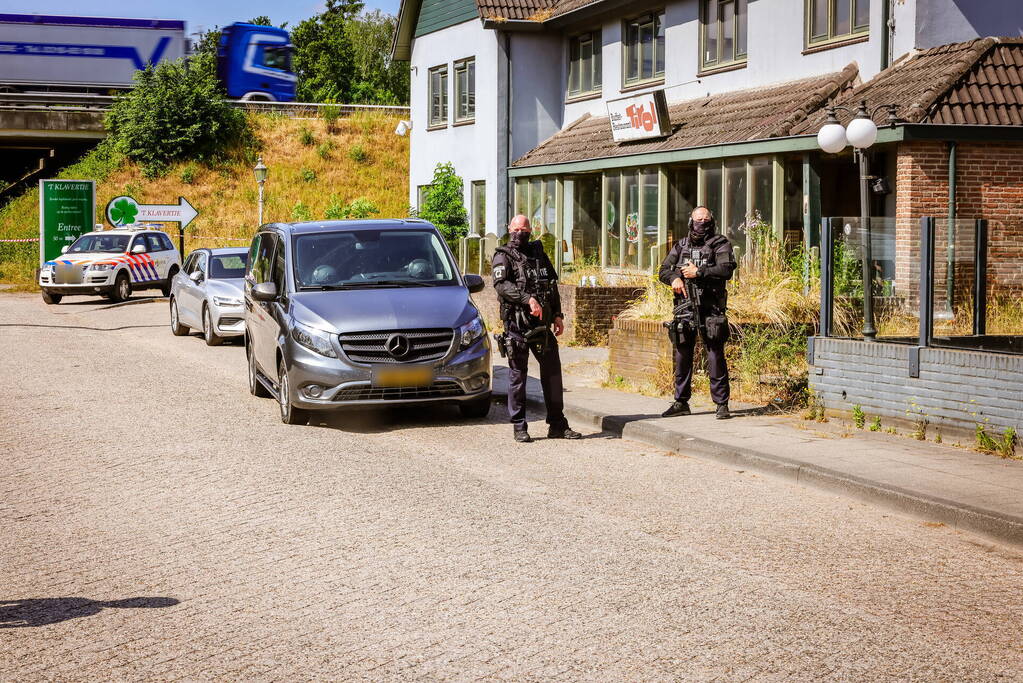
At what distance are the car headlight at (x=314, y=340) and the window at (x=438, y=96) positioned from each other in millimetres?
22679

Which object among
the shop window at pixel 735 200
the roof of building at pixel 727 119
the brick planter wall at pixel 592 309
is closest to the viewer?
the brick planter wall at pixel 592 309

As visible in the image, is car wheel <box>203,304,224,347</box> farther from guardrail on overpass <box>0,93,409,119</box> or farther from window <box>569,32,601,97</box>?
guardrail on overpass <box>0,93,409,119</box>

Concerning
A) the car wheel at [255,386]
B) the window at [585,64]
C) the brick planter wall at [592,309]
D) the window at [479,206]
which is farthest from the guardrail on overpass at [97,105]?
the car wheel at [255,386]

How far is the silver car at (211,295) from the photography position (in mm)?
20297

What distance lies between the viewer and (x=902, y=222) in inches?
497

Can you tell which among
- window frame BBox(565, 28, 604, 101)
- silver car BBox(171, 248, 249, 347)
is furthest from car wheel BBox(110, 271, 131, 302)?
window frame BBox(565, 28, 604, 101)

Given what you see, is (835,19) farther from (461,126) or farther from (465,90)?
(461,126)

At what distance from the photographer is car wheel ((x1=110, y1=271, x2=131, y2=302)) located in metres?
31.2

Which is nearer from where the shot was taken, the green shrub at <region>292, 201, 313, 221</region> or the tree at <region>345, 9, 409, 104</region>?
the green shrub at <region>292, 201, 313, 221</region>

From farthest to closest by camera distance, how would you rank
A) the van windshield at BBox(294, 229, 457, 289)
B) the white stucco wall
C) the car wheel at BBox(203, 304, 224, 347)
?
the white stucco wall, the car wheel at BBox(203, 304, 224, 347), the van windshield at BBox(294, 229, 457, 289)

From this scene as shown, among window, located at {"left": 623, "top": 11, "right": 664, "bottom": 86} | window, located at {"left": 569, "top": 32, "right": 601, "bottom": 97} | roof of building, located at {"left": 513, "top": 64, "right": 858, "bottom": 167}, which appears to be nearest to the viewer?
roof of building, located at {"left": 513, "top": 64, "right": 858, "bottom": 167}

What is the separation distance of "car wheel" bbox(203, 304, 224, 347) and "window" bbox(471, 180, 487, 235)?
478 inches

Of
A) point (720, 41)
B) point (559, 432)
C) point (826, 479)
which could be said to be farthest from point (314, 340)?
point (720, 41)

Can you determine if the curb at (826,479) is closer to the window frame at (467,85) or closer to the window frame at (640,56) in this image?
the window frame at (640,56)
